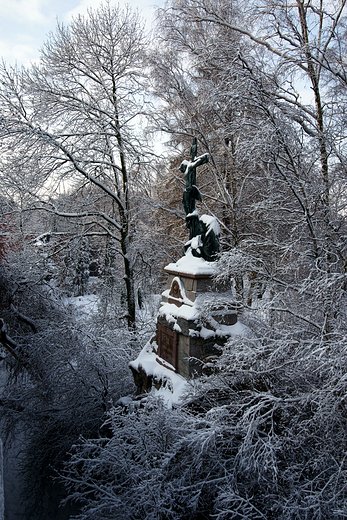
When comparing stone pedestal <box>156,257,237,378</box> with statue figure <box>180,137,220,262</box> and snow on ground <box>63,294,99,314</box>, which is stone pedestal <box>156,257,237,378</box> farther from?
snow on ground <box>63,294,99,314</box>

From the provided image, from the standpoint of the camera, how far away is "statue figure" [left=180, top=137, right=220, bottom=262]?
18.5ft

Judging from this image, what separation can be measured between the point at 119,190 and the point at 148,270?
287cm

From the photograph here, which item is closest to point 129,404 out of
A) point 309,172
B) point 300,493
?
point 300,493

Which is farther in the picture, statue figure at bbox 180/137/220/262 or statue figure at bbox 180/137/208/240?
statue figure at bbox 180/137/208/240

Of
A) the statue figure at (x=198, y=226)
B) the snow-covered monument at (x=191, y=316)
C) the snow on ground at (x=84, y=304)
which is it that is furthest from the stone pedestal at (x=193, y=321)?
the snow on ground at (x=84, y=304)

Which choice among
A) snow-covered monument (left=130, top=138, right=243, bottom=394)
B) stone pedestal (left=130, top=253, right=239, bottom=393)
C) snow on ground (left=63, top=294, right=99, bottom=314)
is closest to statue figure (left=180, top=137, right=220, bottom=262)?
snow-covered monument (left=130, top=138, right=243, bottom=394)

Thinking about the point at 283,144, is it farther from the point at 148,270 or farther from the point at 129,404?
the point at 148,270

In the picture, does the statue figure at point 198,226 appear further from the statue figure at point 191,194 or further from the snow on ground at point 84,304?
the snow on ground at point 84,304

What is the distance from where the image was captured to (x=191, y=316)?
5023mm

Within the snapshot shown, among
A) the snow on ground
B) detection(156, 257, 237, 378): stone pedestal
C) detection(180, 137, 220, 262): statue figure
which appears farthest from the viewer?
the snow on ground

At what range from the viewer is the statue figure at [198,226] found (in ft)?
18.5

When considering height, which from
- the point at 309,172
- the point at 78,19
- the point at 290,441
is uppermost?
the point at 78,19

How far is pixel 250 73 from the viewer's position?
387 centimetres

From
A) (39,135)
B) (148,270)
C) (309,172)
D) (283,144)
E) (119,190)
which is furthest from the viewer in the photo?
(148,270)
